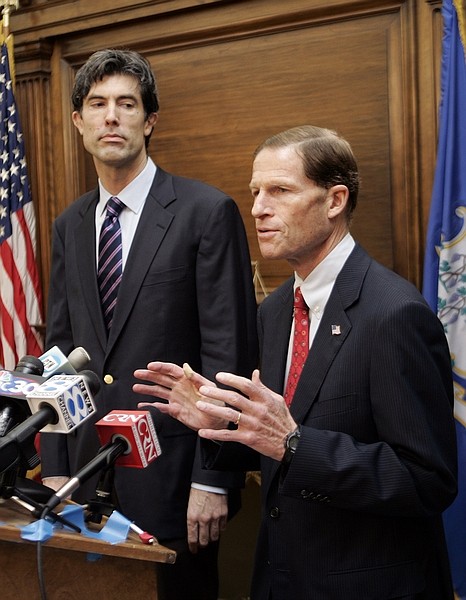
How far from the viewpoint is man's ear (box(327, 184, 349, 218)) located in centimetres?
188

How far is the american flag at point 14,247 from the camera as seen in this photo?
4.18 m

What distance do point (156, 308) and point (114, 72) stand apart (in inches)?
31.6

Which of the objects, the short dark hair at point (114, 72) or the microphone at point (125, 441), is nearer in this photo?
the microphone at point (125, 441)

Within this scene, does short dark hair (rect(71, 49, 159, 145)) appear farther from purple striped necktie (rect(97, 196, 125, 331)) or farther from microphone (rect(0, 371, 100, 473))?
microphone (rect(0, 371, 100, 473))

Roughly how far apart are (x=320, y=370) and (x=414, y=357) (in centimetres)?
21

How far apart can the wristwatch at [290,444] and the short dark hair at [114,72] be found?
1.48 meters

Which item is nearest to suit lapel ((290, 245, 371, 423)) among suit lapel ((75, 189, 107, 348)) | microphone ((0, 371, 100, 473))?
microphone ((0, 371, 100, 473))

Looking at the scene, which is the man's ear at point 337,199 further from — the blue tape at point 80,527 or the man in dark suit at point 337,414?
the blue tape at point 80,527

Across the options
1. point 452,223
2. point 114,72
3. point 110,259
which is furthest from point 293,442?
point 452,223

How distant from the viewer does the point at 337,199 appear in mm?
1896

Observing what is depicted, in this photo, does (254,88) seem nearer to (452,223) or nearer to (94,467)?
(452,223)

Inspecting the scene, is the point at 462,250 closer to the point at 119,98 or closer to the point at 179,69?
the point at 119,98

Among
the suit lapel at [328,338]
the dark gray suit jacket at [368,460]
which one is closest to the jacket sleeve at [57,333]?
the dark gray suit jacket at [368,460]

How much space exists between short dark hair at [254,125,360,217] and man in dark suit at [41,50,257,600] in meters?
0.58
